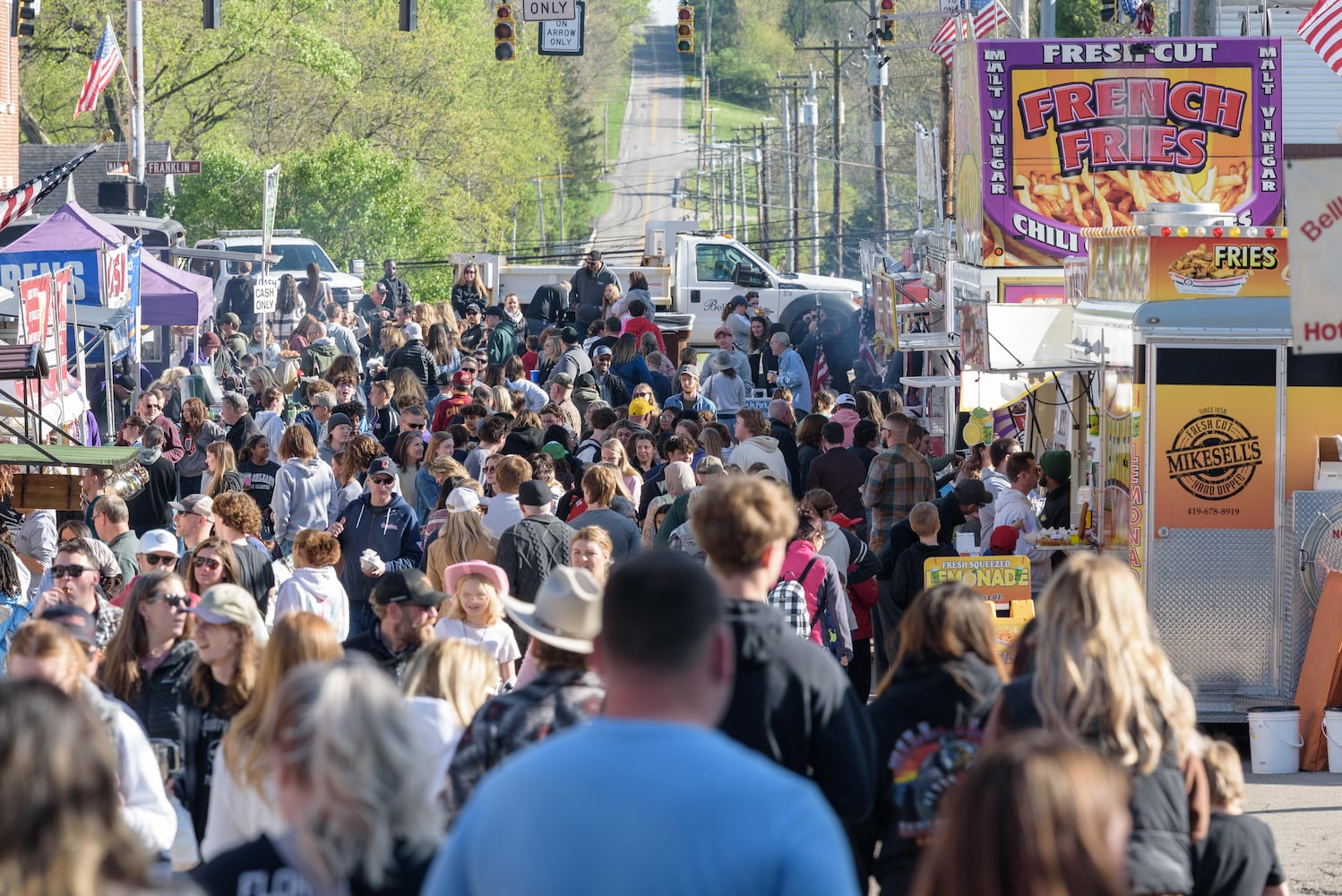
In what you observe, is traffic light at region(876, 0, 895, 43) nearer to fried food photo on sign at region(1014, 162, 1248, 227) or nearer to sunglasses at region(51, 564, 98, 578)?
fried food photo on sign at region(1014, 162, 1248, 227)

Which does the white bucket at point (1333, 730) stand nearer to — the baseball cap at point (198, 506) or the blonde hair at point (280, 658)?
the baseball cap at point (198, 506)

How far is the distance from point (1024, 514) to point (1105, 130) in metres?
7.21

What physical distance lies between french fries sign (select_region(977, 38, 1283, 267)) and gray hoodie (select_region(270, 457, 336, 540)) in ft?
28.1

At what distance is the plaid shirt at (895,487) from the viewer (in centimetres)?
1238

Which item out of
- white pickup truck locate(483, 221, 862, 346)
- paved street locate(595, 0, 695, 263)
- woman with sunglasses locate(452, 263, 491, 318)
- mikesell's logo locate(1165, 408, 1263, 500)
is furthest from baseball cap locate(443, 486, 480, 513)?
paved street locate(595, 0, 695, 263)

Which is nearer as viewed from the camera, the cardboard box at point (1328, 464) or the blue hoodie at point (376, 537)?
the cardboard box at point (1328, 464)

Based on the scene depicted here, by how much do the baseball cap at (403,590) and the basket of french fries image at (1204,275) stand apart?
243 inches

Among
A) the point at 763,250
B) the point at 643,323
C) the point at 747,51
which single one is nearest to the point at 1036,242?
the point at 643,323

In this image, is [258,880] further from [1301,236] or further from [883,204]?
[883,204]

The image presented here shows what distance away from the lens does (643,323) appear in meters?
21.4

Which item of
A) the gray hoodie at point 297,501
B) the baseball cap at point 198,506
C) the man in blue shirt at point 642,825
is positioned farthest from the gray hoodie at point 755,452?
the man in blue shirt at point 642,825

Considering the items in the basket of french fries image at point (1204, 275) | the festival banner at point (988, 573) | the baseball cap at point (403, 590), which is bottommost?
the festival banner at point (988, 573)

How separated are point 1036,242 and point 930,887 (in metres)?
15.4

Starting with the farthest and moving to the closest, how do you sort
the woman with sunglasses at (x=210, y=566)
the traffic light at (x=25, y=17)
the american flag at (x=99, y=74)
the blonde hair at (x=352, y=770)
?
the american flag at (x=99, y=74)
the traffic light at (x=25, y=17)
the woman with sunglasses at (x=210, y=566)
the blonde hair at (x=352, y=770)
